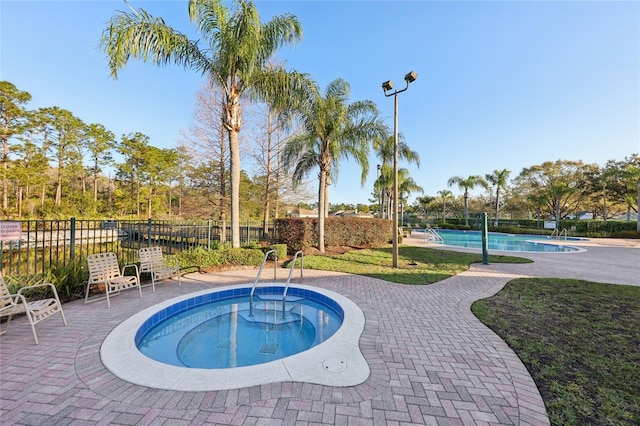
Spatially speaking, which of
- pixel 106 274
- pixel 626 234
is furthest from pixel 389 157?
pixel 626 234

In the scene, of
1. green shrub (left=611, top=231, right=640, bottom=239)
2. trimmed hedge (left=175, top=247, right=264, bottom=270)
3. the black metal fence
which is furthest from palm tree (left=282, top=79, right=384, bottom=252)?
green shrub (left=611, top=231, right=640, bottom=239)

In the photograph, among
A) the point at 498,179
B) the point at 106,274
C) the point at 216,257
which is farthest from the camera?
the point at 498,179

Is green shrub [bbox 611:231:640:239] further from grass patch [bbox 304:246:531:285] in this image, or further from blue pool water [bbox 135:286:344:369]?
blue pool water [bbox 135:286:344:369]

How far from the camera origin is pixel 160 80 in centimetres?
1097

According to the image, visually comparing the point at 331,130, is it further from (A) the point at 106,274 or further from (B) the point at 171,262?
(A) the point at 106,274

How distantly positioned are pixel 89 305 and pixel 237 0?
8495 millimetres

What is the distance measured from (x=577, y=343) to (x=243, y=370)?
4.39 meters

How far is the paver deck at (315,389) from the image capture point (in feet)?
6.46

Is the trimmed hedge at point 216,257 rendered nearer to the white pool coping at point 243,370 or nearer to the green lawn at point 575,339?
the white pool coping at point 243,370

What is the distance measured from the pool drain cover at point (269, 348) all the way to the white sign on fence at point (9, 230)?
4625 mm

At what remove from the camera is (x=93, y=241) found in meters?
7.04

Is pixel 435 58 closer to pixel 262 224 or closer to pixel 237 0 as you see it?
pixel 237 0

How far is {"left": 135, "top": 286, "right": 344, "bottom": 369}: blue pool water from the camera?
3.46 m

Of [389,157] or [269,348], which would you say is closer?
[269,348]
